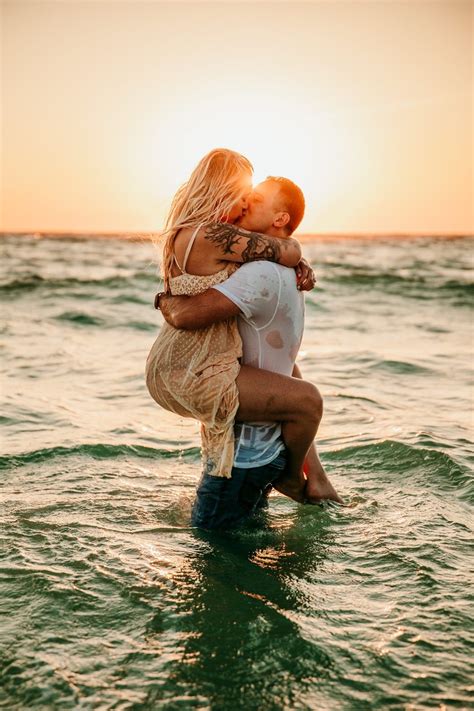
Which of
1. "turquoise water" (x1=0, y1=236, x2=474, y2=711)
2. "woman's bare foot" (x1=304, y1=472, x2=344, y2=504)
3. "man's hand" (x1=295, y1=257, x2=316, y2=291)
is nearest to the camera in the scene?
"turquoise water" (x1=0, y1=236, x2=474, y2=711)

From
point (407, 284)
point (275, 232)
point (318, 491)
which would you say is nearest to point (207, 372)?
point (275, 232)

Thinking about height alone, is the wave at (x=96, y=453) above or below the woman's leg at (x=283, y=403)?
below

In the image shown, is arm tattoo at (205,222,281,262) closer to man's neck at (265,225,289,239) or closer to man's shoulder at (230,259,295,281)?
man's shoulder at (230,259,295,281)

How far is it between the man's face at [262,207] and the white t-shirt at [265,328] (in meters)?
0.31

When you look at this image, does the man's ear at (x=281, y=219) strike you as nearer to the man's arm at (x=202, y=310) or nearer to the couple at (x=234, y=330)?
the couple at (x=234, y=330)

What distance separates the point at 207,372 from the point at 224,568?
3.17ft

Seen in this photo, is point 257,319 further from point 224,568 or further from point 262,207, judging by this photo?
point 224,568

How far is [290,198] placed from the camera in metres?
4.14

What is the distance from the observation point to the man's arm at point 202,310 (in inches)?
152

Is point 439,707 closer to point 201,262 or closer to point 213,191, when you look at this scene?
point 201,262

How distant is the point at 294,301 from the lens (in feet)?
13.4

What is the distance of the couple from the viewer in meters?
3.91

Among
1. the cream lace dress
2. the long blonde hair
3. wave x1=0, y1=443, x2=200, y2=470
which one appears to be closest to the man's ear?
the long blonde hair

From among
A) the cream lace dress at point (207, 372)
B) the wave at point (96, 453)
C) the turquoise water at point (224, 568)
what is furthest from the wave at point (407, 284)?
the cream lace dress at point (207, 372)
